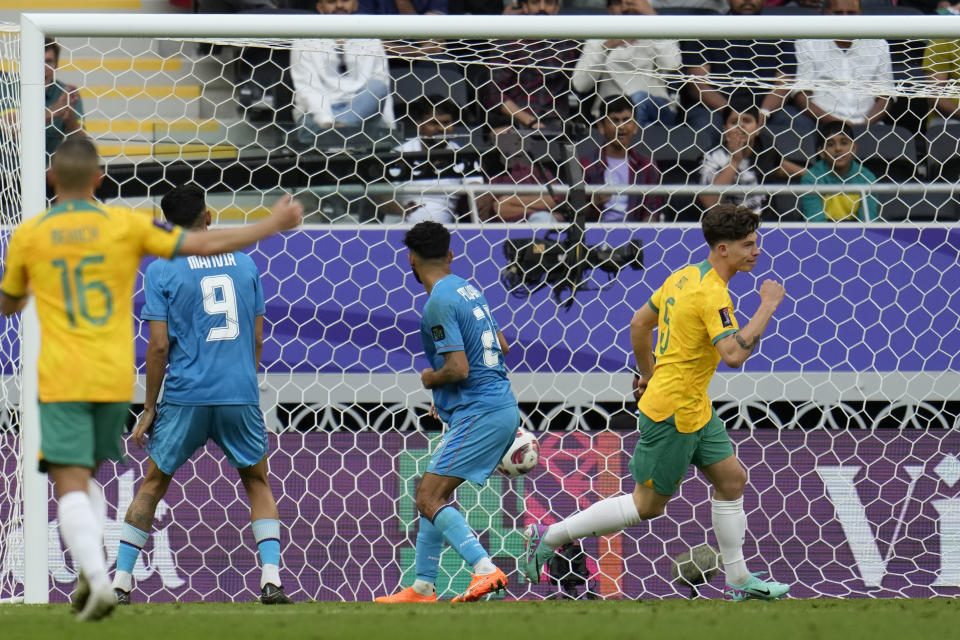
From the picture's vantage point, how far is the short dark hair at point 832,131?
712cm

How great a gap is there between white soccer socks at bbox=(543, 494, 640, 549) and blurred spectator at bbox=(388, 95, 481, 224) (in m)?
1.97

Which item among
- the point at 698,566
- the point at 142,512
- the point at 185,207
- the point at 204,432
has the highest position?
the point at 185,207

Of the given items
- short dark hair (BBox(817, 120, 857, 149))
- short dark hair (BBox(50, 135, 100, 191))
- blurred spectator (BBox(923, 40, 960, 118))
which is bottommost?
short dark hair (BBox(50, 135, 100, 191))

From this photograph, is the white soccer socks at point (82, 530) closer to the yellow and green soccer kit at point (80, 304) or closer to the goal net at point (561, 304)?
the yellow and green soccer kit at point (80, 304)

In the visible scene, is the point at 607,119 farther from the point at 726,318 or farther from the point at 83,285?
the point at 83,285

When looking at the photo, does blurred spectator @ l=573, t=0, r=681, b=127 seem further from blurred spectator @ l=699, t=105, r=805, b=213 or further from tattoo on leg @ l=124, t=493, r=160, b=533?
tattoo on leg @ l=124, t=493, r=160, b=533

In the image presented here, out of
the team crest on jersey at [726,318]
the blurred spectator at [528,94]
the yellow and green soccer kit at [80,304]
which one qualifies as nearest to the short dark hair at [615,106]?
the blurred spectator at [528,94]

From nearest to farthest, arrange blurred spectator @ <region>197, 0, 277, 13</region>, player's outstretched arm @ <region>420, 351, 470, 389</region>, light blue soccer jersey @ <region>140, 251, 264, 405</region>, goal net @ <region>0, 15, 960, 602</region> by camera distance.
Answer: light blue soccer jersey @ <region>140, 251, 264, 405</region>
player's outstretched arm @ <region>420, 351, 470, 389</region>
goal net @ <region>0, 15, 960, 602</region>
blurred spectator @ <region>197, 0, 277, 13</region>

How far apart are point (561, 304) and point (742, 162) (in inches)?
52.9

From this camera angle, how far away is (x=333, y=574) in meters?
6.41

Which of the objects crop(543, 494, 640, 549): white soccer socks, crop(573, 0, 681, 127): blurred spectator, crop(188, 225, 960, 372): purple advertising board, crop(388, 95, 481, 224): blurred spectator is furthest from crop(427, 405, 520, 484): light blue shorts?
crop(573, 0, 681, 127): blurred spectator

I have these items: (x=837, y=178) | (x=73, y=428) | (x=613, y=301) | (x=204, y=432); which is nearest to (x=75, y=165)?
(x=73, y=428)

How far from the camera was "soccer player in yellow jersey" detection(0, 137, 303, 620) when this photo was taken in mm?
3814

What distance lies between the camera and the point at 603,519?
209 inches
